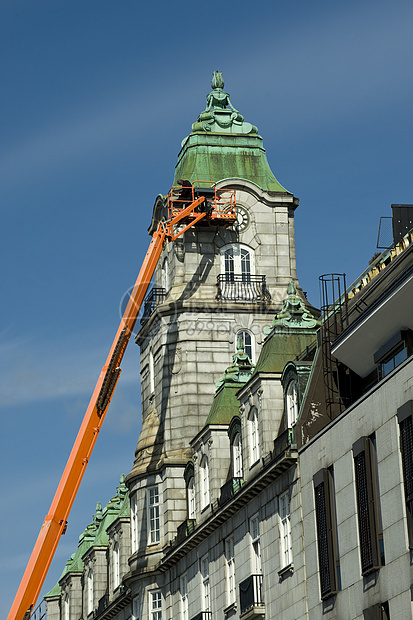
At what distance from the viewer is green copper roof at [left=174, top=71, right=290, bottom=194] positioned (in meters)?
67.9

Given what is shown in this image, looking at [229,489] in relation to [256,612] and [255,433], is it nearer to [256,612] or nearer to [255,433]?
[255,433]

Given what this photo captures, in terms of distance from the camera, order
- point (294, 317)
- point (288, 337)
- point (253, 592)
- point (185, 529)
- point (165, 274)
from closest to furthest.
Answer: point (253, 592), point (288, 337), point (294, 317), point (185, 529), point (165, 274)

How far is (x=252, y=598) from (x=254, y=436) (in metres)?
6.48

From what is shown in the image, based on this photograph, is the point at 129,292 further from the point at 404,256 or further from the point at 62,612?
the point at 62,612

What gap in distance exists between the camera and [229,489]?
5403 cm

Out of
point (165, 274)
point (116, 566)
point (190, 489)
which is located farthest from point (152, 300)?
point (116, 566)

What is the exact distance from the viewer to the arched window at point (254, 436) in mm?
51625

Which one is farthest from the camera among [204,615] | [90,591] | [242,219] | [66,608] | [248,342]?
[66,608]

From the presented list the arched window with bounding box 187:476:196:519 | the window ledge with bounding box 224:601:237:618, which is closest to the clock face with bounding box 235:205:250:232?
the arched window with bounding box 187:476:196:519

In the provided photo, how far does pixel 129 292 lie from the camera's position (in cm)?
6512

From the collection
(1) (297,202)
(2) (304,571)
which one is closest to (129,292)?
(1) (297,202)

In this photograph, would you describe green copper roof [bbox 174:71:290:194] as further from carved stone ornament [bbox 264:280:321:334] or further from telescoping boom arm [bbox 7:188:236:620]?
carved stone ornament [bbox 264:280:321:334]

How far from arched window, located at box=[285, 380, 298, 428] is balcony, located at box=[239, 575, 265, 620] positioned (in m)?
6.11

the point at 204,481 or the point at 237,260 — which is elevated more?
the point at 237,260
